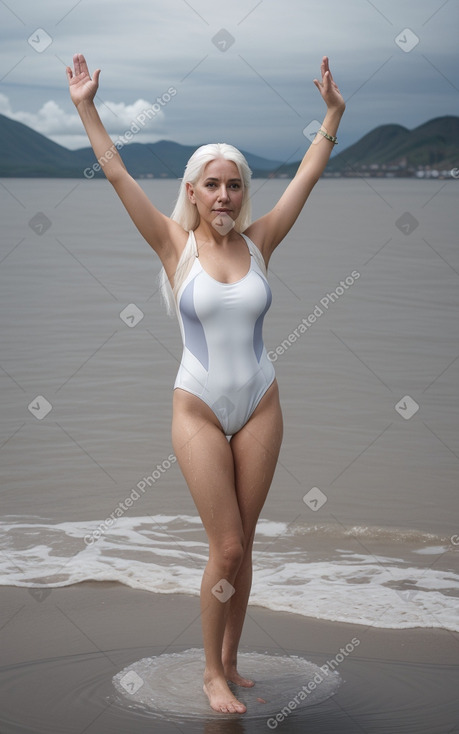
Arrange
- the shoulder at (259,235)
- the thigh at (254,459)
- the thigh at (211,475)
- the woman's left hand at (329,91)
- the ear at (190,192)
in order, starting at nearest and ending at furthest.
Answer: the thigh at (211,475), the thigh at (254,459), the ear at (190,192), the shoulder at (259,235), the woman's left hand at (329,91)

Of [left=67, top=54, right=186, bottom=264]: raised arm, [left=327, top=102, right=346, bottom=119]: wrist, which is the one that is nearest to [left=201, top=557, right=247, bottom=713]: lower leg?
[left=67, top=54, right=186, bottom=264]: raised arm

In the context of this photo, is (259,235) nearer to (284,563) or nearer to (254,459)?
(254,459)

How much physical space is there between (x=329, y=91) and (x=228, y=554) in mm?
1923

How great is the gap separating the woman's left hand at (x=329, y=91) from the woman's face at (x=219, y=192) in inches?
25.4

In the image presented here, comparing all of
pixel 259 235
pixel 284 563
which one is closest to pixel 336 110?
pixel 259 235

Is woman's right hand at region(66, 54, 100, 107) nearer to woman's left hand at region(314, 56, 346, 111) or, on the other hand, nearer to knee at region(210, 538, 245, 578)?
woman's left hand at region(314, 56, 346, 111)

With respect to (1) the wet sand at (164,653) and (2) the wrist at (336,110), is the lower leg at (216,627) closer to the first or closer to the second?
(1) the wet sand at (164,653)

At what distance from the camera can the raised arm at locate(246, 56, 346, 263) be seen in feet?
13.0

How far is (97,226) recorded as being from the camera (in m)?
28.0

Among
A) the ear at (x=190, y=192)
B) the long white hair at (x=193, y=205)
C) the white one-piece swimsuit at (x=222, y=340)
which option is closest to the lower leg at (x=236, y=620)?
the white one-piece swimsuit at (x=222, y=340)

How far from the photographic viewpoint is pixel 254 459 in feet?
12.1

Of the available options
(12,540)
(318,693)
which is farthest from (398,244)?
(318,693)

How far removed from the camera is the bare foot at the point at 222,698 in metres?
3.63

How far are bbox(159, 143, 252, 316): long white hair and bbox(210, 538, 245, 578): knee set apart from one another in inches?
36.8
